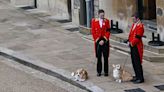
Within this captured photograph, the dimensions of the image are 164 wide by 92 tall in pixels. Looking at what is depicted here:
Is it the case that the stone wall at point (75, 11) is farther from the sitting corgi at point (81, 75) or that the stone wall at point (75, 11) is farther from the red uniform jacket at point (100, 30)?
the sitting corgi at point (81, 75)

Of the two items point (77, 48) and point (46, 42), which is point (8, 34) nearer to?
point (46, 42)

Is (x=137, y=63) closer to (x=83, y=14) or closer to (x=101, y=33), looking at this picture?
(x=101, y=33)

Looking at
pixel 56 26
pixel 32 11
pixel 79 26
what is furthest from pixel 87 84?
pixel 32 11

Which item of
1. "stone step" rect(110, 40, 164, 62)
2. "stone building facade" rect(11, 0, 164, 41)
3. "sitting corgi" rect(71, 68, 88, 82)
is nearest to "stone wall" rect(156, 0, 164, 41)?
"stone building facade" rect(11, 0, 164, 41)

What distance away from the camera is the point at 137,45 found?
1258cm

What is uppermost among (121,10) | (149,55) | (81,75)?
(121,10)

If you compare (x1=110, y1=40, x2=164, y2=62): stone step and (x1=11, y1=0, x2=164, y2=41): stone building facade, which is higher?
(x1=11, y1=0, x2=164, y2=41): stone building facade

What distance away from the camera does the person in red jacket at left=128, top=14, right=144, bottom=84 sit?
40.9ft

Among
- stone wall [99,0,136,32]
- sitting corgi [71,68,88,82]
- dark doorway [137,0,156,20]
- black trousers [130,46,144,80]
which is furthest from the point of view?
stone wall [99,0,136,32]

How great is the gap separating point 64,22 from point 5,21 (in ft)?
9.66

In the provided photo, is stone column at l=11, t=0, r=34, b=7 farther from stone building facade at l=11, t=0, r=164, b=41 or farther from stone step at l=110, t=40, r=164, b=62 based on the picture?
stone step at l=110, t=40, r=164, b=62

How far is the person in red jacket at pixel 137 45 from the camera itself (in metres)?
12.5

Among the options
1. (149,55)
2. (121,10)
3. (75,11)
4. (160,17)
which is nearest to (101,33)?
(149,55)

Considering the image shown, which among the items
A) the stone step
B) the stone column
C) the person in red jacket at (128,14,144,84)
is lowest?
the stone step
